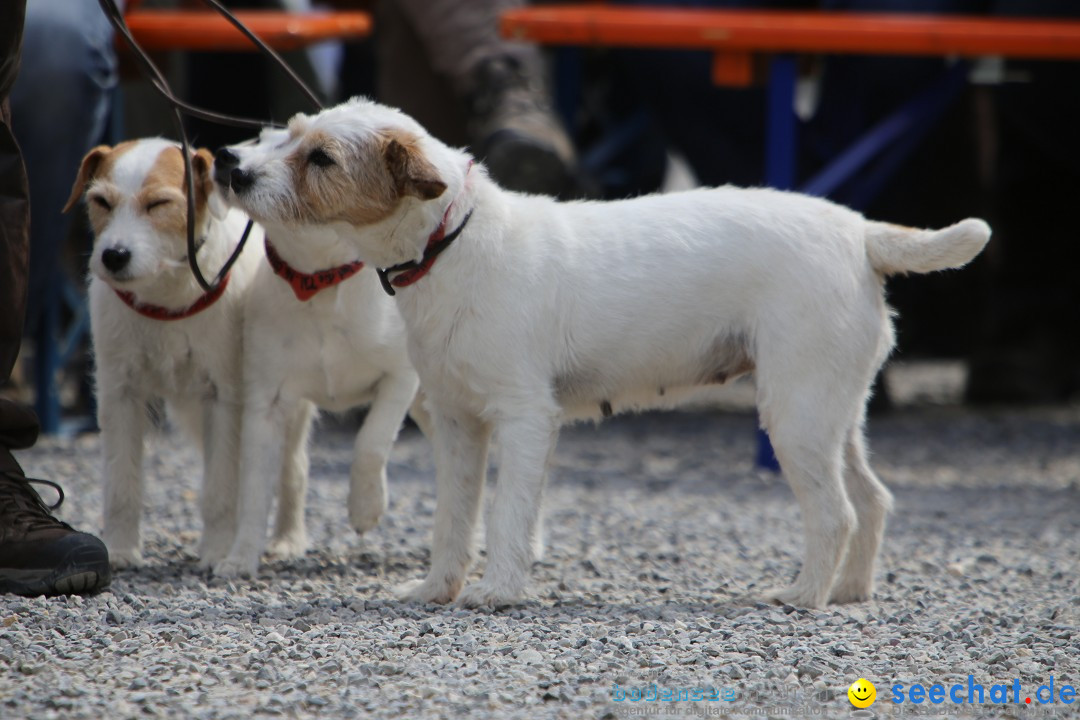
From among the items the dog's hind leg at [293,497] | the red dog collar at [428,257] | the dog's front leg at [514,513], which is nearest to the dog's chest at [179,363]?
the dog's hind leg at [293,497]

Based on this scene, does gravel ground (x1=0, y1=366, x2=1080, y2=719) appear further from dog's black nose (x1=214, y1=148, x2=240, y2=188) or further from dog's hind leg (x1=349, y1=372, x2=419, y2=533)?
dog's black nose (x1=214, y1=148, x2=240, y2=188)

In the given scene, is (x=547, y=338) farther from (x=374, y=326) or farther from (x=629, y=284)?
(x=374, y=326)

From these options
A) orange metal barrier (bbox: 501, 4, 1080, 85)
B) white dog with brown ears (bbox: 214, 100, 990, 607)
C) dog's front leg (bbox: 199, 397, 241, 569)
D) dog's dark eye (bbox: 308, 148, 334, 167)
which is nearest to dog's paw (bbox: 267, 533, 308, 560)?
dog's front leg (bbox: 199, 397, 241, 569)

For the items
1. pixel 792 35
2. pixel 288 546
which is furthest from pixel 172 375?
pixel 792 35

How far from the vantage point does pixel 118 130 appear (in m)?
6.06

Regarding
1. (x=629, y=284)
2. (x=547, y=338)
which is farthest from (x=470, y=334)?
(x=629, y=284)

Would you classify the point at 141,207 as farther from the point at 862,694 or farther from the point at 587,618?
the point at 862,694

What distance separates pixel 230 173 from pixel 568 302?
986mm

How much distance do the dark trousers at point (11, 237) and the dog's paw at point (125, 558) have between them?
0.45 m

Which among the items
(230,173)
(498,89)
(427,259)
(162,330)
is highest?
(498,89)

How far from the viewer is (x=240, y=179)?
3449 mm

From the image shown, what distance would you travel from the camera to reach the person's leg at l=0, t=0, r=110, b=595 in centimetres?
344

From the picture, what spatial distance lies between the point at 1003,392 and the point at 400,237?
17.5 feet

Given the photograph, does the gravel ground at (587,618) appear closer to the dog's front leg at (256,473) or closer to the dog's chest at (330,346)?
the dog's front leg at (256,473)
